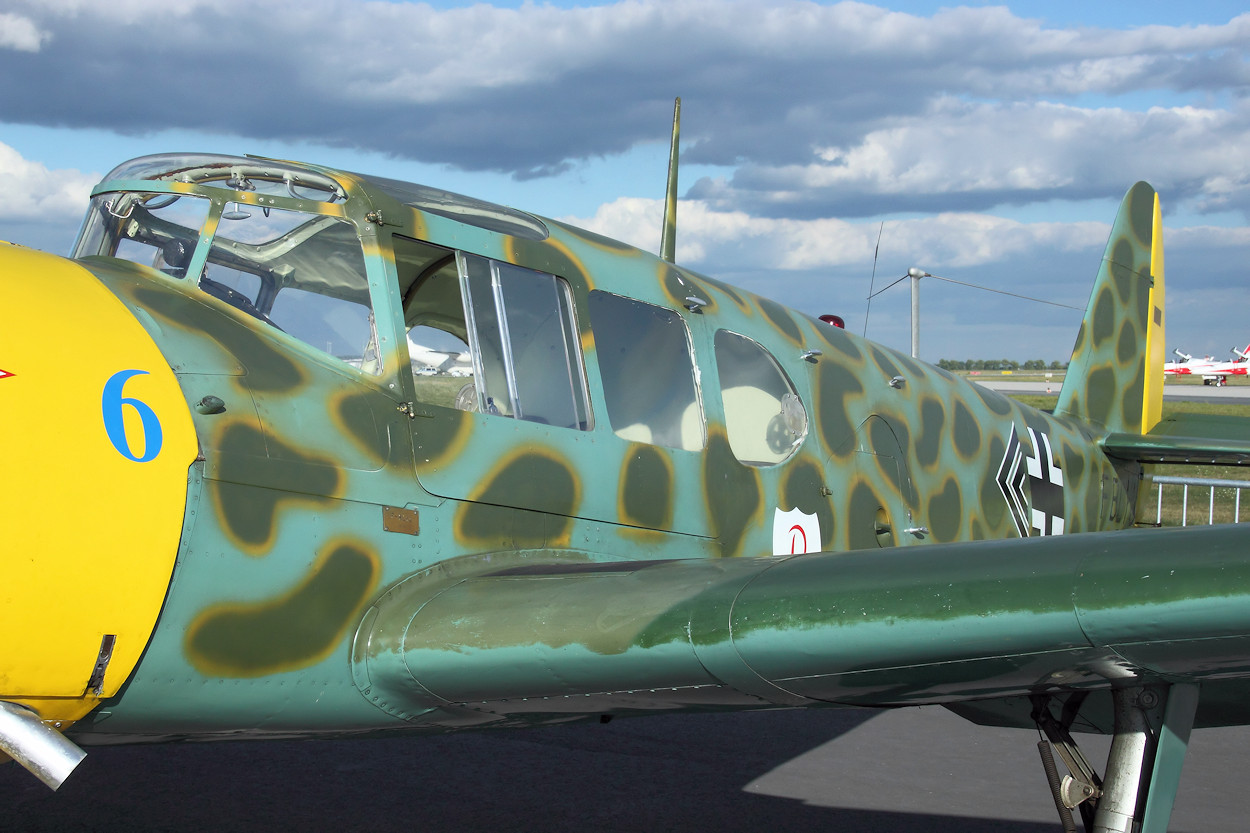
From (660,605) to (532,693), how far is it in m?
0.46

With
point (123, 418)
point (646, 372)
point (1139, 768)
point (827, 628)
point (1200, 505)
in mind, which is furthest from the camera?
point (1200, 505)

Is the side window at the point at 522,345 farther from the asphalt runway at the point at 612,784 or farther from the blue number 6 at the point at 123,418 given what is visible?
the asphalt runway at the point at 612,784

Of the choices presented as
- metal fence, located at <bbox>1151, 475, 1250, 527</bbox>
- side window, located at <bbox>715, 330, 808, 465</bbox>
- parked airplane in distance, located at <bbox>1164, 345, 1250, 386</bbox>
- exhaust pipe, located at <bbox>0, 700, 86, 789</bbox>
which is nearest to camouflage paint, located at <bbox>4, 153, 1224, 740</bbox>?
exhaust pipe, located at <bbox>0, 700, 86, 789</bbox>

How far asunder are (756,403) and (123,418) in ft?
9.14

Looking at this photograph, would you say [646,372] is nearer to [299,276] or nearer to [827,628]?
[299,276]

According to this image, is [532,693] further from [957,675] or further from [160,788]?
[160,788]

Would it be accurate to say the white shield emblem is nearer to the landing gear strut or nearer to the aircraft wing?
the aircraft wing

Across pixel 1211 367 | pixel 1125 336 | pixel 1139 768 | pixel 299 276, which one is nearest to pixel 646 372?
pixel 299 276

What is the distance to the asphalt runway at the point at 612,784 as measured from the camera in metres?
4.80

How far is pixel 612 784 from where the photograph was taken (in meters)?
5.32

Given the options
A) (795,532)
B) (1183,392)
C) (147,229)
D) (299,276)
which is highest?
(147,229)

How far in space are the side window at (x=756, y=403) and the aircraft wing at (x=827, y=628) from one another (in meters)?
1.37

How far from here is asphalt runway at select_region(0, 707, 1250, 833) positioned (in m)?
4.80

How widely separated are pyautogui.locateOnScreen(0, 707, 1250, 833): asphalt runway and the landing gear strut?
1.37m
